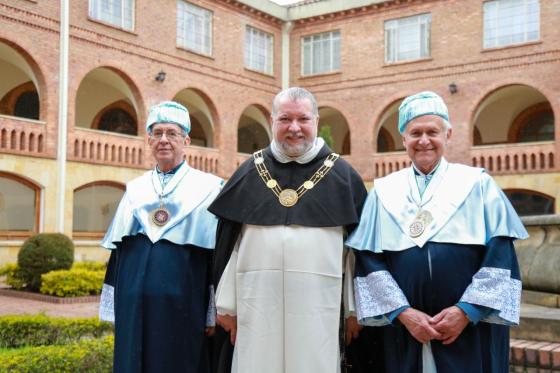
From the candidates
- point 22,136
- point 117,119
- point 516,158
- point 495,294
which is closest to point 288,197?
point 495,294

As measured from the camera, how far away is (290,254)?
3.61 m

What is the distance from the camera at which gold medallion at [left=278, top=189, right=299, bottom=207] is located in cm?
369

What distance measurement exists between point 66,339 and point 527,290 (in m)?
4.76

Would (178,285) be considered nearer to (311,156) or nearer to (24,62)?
(311,156)

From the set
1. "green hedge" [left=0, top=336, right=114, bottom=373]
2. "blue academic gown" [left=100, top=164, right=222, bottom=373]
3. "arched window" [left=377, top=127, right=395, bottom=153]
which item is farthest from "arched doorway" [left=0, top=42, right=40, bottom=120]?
"blue academic gown" [left=100, top=164, right=222, bottom=373]

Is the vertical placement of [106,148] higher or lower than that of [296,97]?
higher

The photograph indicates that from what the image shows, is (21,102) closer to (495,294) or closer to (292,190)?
(292,190)

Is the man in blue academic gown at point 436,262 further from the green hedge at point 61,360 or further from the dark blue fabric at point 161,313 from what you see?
the green hedge at point 61,360

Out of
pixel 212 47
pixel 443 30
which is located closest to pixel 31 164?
pixel 212 47

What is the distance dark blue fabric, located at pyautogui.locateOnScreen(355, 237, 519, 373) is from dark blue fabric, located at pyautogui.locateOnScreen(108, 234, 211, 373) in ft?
3.87

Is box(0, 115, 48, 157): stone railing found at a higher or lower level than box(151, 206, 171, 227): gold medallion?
higher

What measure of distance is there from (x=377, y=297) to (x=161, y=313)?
1320 millimetres

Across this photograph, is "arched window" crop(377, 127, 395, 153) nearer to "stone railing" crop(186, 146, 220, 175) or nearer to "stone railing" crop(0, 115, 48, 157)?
"stone railing" crop(186, 146, 220, 175)

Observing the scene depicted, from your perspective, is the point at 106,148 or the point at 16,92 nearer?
the point at 106,148
